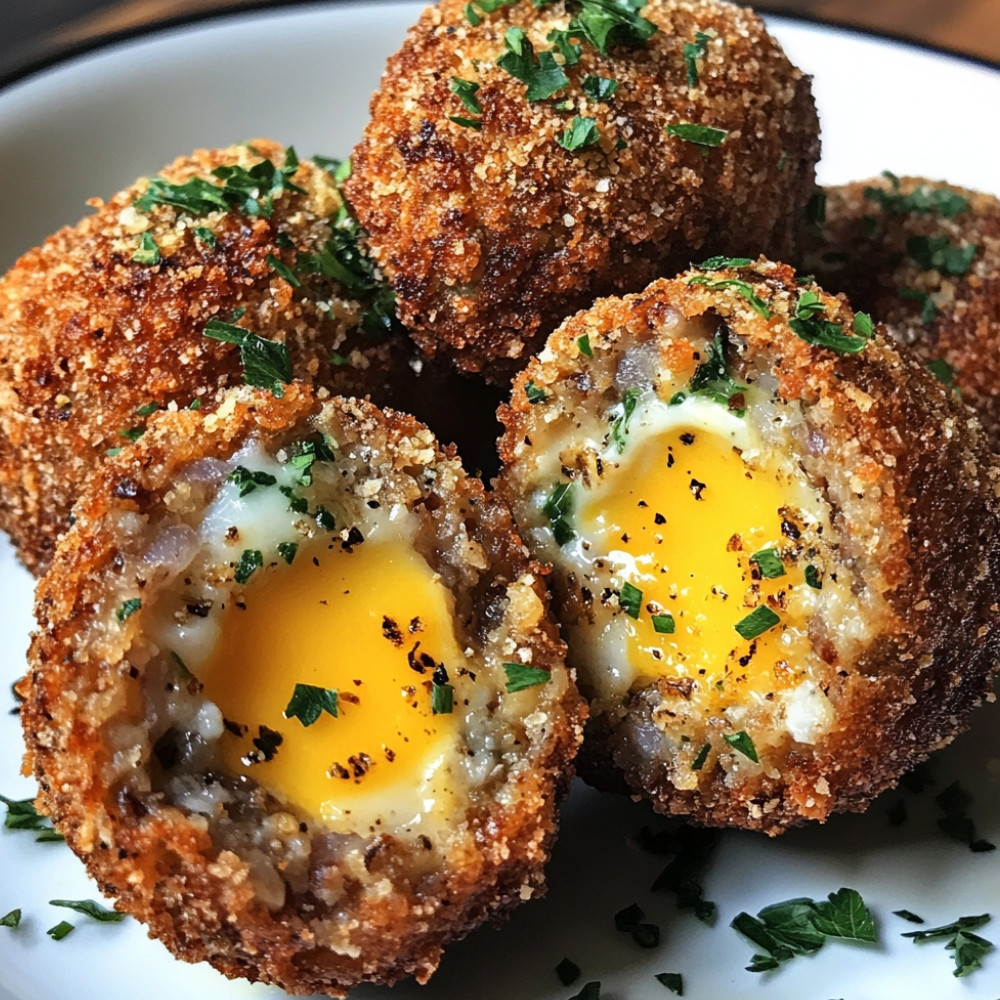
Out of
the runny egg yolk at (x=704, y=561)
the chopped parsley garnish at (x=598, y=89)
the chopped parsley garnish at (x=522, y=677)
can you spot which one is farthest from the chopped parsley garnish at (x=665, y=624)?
the chopped parsley garnish at (x=598, y=89)

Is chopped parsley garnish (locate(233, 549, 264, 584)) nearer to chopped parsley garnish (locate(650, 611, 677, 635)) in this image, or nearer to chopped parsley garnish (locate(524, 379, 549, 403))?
chopped parsley garnish (locate(524, 379, 549, 403))

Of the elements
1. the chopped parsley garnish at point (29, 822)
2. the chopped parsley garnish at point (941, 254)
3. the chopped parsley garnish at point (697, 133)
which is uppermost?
the chopped parsley garnish at point (697, 133)

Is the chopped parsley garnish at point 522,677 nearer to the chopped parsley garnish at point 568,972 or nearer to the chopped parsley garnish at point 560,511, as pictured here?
the chopped parsley garnish at point 560,511

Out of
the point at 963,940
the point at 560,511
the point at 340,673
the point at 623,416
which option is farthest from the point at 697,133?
the point at 963,940

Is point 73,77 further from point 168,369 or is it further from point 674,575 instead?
point 674,575

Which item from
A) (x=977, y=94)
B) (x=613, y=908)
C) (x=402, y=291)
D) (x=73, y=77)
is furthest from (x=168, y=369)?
(x=977, y=94)

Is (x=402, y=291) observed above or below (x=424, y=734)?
above
